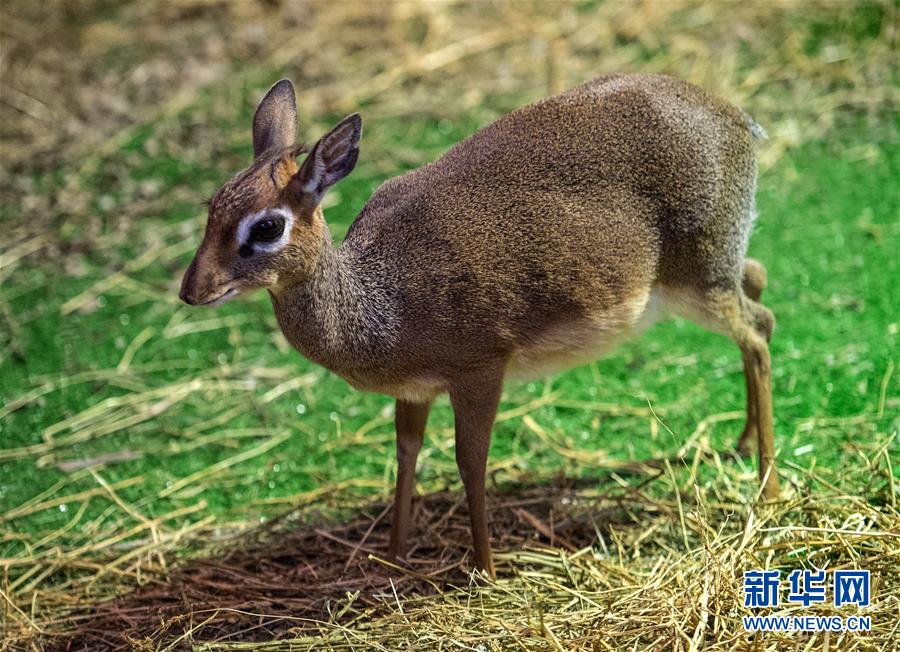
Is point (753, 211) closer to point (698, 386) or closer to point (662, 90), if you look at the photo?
point (662, 90)

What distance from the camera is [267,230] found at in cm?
289

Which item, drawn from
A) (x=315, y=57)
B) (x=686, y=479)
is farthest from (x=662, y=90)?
(x=315, y=57)

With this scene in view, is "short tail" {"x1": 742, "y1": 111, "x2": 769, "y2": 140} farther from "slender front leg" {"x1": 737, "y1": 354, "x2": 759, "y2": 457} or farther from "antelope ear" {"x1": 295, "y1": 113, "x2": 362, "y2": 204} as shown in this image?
"antelope ear" {"x1": 295, "y1": 113, "x2": 362, "y2": 204}

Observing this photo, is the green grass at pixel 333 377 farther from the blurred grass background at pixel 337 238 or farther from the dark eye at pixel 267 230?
the dark eye at pixel 267 230

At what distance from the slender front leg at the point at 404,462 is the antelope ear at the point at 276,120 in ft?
2.90

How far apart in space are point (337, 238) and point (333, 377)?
0.96 metres

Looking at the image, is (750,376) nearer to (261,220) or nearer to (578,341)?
(578,341)

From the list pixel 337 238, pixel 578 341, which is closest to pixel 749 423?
pixel 578 341

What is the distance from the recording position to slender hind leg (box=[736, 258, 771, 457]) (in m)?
3.79

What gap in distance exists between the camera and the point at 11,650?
10.6ft

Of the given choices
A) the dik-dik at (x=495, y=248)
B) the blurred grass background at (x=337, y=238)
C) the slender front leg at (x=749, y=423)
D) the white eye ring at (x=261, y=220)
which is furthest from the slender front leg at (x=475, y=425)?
the slender front leg at (x=749, y=423)

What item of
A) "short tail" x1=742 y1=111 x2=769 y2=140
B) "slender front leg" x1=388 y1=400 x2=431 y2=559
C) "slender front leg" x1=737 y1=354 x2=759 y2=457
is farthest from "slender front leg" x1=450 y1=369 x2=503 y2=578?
"short tail" x1=742 y1=111 x2=769 y2=140

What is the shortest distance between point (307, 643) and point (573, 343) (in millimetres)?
1158

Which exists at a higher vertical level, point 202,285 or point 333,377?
point 202,285
